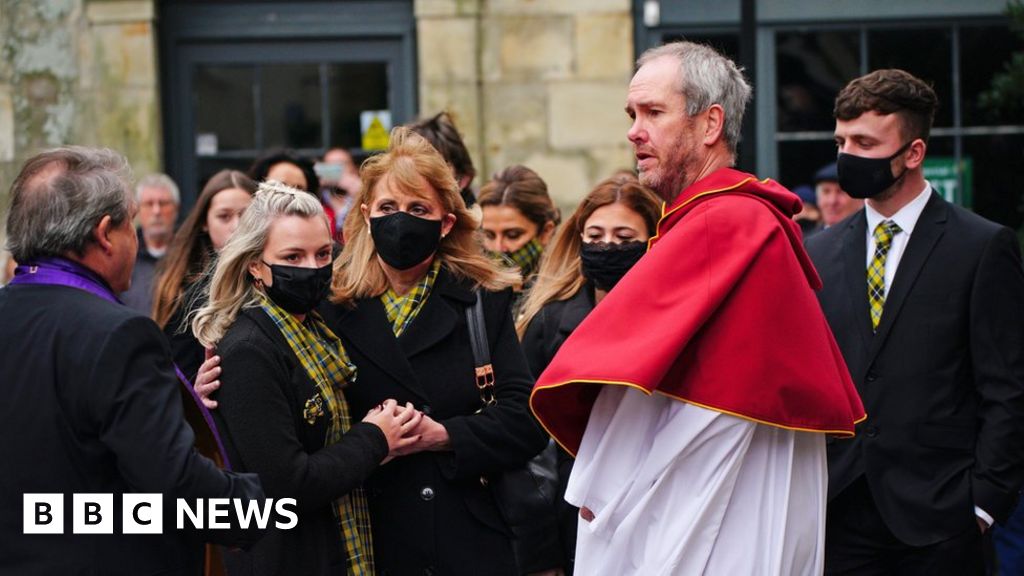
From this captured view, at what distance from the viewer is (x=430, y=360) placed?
4398 mm

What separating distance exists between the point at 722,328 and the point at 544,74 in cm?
577

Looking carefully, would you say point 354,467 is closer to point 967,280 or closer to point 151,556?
point 151,556

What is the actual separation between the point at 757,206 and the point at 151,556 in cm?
168

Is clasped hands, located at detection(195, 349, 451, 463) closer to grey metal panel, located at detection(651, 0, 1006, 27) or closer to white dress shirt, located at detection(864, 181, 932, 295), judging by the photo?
white dress shirt, located at detection(864, 181, 932, 295)

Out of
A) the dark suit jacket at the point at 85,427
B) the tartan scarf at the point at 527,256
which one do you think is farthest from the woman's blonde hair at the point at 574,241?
the dark suit jacket at the point at 85,427

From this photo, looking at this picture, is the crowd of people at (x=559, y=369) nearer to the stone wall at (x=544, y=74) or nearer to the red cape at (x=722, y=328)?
the red cape at (x=722, y=328)

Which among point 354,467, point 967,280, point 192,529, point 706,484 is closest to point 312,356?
point 354,467

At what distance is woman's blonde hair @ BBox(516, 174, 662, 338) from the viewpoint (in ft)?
17.0

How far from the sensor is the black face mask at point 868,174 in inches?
191

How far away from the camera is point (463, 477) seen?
4.29m

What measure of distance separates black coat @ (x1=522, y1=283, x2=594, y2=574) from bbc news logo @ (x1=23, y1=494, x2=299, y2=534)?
1748 mm

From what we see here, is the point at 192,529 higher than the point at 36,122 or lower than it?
lower

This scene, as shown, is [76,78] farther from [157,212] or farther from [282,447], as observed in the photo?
[282,447]

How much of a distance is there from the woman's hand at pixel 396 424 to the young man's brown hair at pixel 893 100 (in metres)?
1.89
